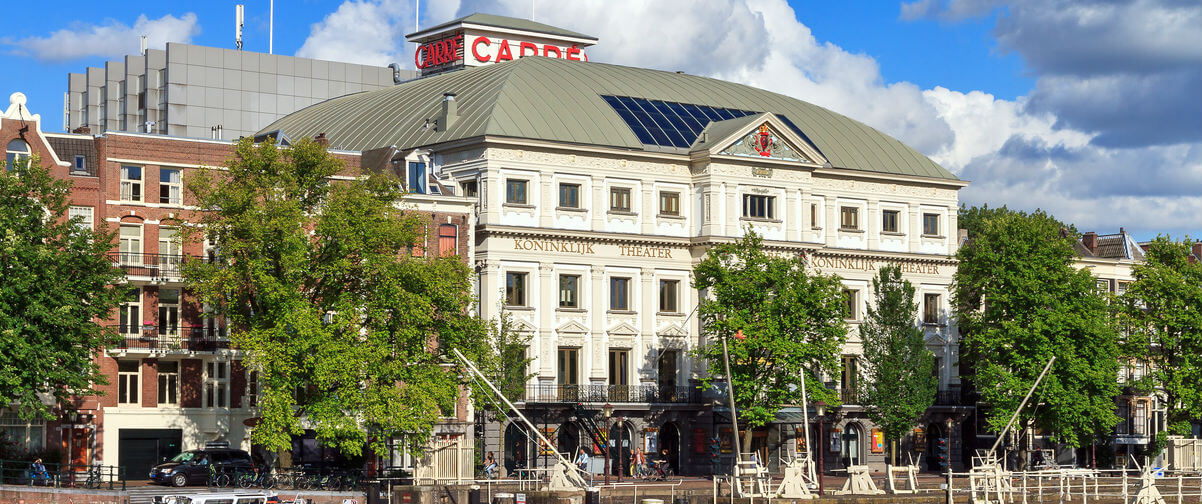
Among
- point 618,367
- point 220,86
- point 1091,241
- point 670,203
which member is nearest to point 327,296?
point 618,367

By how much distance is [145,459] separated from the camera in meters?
81.8

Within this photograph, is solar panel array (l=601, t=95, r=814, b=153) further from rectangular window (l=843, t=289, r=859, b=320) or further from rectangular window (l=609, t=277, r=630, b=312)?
rectangular window (l=843, t=289, r=859, b=320)

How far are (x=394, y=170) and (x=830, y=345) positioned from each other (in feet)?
76.8

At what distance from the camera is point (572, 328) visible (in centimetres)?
9769

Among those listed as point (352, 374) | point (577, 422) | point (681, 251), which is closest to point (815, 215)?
point (681, 251)

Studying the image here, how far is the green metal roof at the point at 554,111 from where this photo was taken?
98938 millimetres

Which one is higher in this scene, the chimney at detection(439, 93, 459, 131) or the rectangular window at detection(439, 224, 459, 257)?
the chimney at detection(439, 93, 459, 131)

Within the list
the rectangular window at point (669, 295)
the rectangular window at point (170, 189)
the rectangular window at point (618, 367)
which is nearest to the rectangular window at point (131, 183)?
the rectangular window at point (170, 189)

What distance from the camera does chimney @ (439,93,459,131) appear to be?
326 feet

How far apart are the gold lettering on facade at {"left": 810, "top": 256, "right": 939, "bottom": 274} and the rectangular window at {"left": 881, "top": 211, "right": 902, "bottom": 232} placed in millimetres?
2106

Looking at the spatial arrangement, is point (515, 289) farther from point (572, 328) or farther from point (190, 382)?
point (190, 382)

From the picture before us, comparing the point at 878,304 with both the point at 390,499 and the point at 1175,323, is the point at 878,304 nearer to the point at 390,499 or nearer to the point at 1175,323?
the point at 1175,323

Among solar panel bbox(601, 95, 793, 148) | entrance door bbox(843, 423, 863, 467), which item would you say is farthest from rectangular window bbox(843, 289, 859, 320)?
solar panel bbox(601, 95, 793, 148)

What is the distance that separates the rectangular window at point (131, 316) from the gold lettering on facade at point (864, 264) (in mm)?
39446
